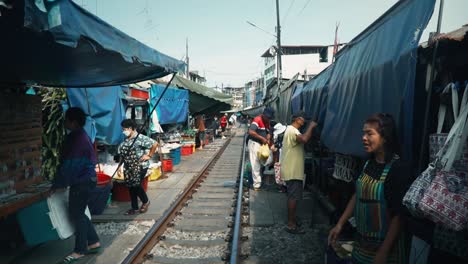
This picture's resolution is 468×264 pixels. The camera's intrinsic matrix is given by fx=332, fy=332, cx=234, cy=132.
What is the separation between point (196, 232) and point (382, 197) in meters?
3.91

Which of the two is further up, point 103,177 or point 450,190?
point 450,190

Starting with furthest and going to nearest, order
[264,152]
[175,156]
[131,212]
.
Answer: [175,156] < [264,152] < [131,212]

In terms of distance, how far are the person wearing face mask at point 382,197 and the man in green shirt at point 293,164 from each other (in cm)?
283

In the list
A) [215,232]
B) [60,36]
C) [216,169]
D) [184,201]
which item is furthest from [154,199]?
[60,36]

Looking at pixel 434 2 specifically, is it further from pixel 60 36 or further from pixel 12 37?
pixel 12 37

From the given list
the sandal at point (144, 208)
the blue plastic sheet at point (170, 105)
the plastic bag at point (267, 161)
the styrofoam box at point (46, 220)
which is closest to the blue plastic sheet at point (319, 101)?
the plastic bag at point (267, 161)

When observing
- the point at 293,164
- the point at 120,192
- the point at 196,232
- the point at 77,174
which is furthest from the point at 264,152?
the point at 77,174

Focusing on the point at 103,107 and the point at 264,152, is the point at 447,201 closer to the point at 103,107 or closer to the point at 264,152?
the point at 264,152

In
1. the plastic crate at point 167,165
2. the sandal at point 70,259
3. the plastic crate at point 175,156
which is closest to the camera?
the sandal at point 70,259

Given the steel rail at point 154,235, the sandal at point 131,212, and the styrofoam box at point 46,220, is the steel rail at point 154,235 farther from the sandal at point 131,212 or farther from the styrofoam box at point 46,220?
the styrofoam box at point 46,220

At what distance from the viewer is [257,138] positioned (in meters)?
8.13

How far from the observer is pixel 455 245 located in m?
2.16

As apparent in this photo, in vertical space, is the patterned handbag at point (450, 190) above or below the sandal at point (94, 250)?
above

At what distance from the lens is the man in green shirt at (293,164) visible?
536 centimetres
